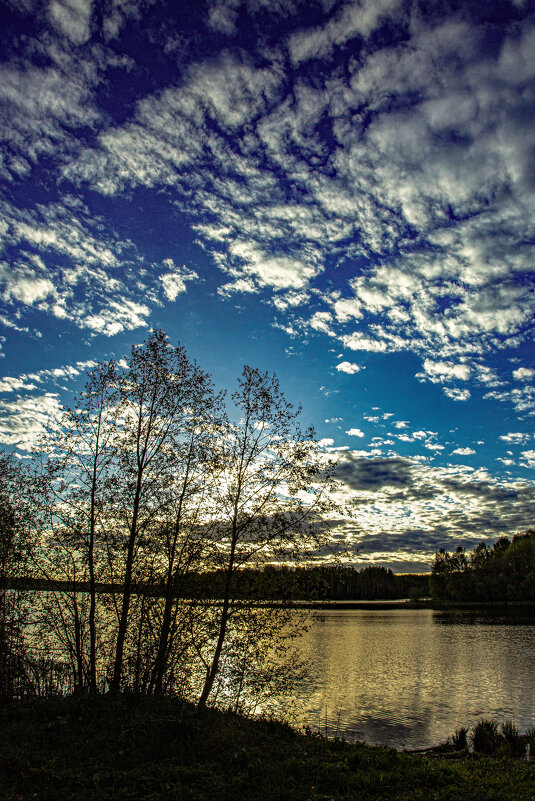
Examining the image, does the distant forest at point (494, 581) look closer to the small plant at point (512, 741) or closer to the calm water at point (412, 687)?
the calm water at point (412, 687)

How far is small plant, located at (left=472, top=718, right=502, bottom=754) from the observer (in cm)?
1905

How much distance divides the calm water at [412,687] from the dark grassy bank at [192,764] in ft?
19.9

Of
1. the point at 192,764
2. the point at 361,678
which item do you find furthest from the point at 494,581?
the point at 192,764

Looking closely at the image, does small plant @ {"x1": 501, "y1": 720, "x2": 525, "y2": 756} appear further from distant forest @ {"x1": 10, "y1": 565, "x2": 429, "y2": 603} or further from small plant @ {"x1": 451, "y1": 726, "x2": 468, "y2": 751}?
distant forest @ {"x1": 10, "y1": 565, "x2": 429, "y2": 603}

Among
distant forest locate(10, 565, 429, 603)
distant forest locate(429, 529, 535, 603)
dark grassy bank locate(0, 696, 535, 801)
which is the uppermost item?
distant forest locate(10, 565, 429, 603)

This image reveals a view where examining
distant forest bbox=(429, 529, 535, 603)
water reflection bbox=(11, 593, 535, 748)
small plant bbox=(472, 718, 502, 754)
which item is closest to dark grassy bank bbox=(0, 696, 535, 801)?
water reflection bbox=(11, 593, 535, 748)

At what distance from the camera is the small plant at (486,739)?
750 inches

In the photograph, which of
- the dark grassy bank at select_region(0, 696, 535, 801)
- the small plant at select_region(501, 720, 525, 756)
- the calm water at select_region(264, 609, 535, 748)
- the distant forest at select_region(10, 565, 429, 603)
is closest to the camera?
the dark grassy bank at select_region(0, 696, 535, 801)

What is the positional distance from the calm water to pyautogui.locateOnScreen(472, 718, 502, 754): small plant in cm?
221

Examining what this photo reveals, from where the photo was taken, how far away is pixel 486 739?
64.1 ft

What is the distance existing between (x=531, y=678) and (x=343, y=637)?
3767cm

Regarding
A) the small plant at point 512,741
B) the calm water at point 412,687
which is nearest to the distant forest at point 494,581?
the calm water at point 412,687

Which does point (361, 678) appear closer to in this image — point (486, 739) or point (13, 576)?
point (486, 739)

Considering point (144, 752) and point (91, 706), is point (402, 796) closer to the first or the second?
point (144, 752)
